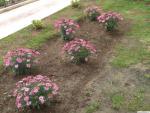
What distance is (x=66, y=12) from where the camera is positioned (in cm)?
1862

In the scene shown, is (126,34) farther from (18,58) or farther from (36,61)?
(18,58)

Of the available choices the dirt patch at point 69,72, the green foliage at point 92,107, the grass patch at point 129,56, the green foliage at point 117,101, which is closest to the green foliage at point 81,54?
the dirt patch at point 69,72

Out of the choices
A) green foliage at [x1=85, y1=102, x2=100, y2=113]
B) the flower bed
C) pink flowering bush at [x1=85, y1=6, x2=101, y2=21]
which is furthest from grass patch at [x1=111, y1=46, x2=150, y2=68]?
the flower bed

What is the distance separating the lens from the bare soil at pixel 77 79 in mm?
8977

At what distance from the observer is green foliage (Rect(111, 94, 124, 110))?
872 centimetres

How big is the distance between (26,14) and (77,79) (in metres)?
10.1

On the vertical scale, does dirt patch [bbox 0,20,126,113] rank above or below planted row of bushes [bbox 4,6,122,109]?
below

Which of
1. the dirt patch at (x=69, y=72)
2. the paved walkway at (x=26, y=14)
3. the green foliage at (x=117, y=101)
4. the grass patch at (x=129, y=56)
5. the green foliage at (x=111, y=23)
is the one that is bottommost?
the green foliage at (x=117, y=101)

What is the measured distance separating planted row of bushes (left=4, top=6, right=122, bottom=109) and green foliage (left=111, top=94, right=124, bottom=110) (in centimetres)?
166

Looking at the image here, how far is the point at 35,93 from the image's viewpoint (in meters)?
8.34

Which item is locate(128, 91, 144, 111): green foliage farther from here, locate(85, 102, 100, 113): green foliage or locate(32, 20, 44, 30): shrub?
locate(32, 20, 44, 30): shrub

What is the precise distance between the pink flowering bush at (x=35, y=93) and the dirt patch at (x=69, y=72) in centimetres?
40

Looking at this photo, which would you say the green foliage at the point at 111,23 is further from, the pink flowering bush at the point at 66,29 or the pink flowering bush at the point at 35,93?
the pink flowering bush at the point at 35,93

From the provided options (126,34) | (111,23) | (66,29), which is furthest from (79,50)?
(126,34)
